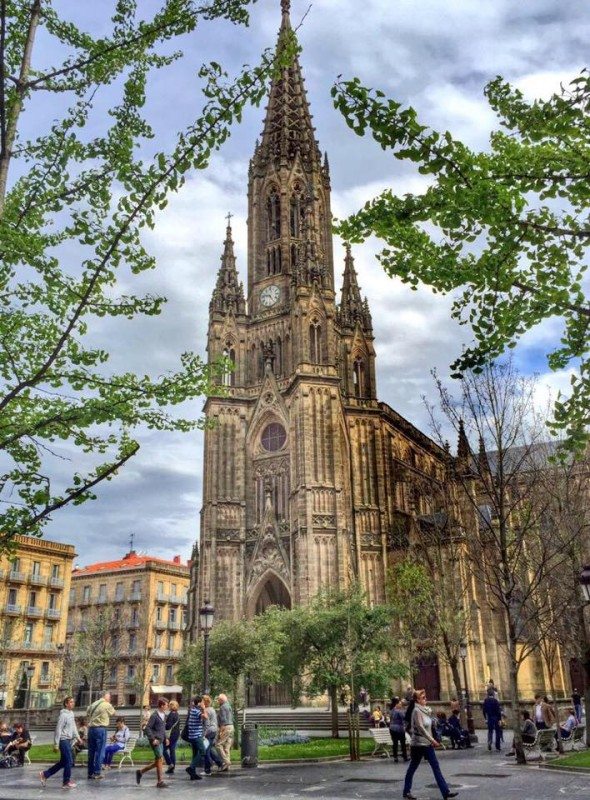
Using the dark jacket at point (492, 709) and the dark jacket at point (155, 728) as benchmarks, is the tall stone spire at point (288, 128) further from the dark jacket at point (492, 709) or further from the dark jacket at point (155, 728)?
the dark jacket at point (155, 728)

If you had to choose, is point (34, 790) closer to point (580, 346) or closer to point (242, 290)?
point (580, 346)

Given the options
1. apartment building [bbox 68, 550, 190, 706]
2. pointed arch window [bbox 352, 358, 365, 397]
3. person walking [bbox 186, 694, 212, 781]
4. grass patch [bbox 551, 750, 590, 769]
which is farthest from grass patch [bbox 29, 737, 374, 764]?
apartment building [bbox 68, 550, 190, 706]

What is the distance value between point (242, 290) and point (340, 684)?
33.2 meters

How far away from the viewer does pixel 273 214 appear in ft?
190

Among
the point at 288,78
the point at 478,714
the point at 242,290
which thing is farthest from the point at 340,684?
the point at 288,78

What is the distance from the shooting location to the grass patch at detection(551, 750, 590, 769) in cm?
1427

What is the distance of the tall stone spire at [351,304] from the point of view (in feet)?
179

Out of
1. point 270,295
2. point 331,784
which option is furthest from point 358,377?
point 331,784

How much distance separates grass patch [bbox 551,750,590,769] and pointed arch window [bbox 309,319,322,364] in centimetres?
3438

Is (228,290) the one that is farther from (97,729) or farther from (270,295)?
(97,729)

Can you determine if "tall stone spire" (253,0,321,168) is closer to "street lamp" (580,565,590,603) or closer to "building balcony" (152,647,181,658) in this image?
"building balcony" (152,647,181,658)

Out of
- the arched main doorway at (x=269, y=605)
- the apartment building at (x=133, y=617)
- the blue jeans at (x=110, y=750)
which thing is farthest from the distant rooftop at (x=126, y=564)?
the blue jeans at (x=110, y=750)

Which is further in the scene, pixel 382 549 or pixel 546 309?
pixel 382 549

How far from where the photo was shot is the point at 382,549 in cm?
4597
